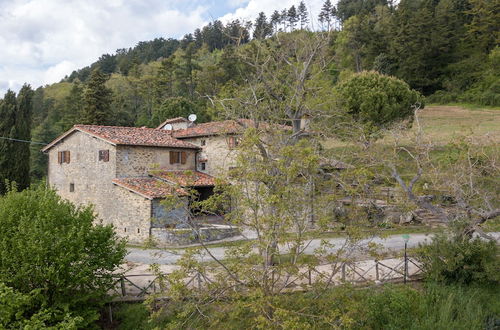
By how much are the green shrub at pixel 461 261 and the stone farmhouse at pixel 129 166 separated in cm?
1094

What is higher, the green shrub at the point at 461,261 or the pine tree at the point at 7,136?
the pine tree at the point at 7,136

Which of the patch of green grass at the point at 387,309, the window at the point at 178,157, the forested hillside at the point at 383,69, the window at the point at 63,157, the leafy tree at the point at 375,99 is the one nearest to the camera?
the patch of green grass at the point at 387,309

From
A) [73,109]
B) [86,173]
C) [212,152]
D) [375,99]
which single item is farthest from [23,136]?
[375,99]

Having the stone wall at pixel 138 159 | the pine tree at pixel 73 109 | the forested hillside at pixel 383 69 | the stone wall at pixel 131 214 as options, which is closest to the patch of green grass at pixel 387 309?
the stone wall at pixel 131 214

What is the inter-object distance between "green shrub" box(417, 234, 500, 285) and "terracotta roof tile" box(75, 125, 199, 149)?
56.1 ft

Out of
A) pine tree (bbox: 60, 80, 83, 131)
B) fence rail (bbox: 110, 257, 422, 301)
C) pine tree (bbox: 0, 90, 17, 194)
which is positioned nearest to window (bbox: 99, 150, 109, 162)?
fence rail (bbox: 110, 257, 422, 301)

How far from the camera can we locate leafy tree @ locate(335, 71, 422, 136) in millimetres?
27719

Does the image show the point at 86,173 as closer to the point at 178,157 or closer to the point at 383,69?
the point at 178,157

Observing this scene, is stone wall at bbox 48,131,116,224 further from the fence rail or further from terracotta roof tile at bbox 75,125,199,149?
the fence rail

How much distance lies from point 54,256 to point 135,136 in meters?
14.5

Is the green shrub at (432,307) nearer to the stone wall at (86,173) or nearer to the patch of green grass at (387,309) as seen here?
the patch of green grass at (387,309)

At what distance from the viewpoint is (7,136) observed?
32.4 metres

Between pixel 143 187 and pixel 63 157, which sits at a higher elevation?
pixel 63 157

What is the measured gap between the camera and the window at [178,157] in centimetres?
2561
